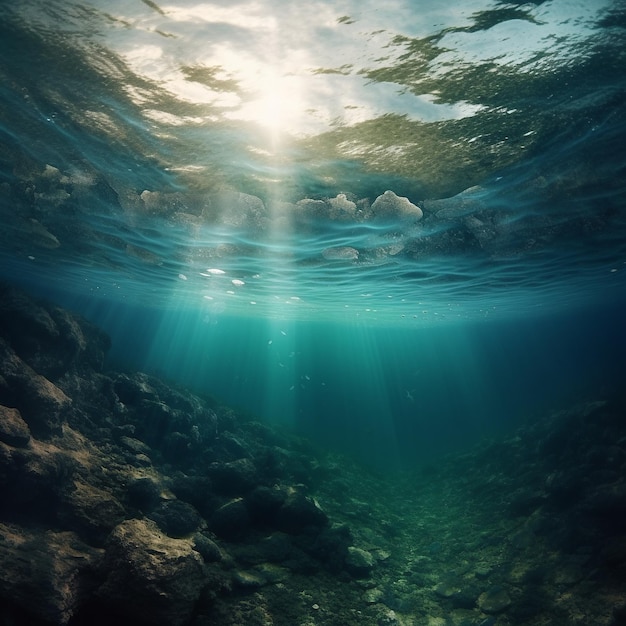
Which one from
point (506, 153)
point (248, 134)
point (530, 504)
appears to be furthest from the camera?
point (530, 504)

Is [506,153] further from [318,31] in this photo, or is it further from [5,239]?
[5,239]

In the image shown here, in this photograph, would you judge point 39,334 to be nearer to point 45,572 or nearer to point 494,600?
point 45,572

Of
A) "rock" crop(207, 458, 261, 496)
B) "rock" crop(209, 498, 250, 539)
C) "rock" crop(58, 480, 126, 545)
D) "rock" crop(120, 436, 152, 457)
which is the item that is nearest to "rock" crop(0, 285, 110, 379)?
"rock" crop(120, 436, 152, 457)

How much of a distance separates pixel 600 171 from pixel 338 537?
13742mm

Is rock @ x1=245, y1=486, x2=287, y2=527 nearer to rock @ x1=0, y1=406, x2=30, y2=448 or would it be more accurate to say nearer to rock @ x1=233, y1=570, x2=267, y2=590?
rock @ x1=233, y1=570, x2=267, y2=590

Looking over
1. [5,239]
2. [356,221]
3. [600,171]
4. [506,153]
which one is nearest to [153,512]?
[356,221]

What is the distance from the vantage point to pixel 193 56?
21.0 feet

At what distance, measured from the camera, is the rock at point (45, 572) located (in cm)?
621

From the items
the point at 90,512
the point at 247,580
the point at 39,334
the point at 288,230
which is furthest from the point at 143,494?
the point at 288,230

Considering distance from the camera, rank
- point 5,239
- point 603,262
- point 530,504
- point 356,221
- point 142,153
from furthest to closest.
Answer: point 5,239 < point 603,262 < point 530,504 < point 356,221 < point 142,153

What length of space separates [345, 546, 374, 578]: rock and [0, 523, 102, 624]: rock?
7.31 metres

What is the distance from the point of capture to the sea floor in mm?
7152

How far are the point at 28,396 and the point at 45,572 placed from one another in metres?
6.91

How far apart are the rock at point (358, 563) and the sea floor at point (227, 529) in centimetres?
8
